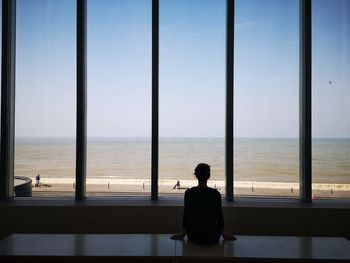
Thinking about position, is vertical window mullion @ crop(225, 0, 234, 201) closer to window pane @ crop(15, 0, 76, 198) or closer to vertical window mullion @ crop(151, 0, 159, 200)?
vertical window mullion @ crop(151, 0, 159, 200)

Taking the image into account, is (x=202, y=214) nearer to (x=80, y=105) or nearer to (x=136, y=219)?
(x=136, y=219)

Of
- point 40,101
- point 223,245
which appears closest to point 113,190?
point 40,101

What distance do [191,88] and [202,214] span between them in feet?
6.09

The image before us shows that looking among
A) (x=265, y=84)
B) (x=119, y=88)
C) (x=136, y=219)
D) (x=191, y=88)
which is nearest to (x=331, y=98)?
(x=265, y=84)

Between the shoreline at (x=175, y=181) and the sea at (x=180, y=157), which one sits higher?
the sea at (x=180, y=157)

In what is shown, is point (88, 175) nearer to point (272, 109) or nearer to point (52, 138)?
point (52, 138)

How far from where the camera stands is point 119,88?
3.84 metres

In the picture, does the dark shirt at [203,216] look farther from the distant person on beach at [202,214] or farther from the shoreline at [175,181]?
the shoreline at [175,181]

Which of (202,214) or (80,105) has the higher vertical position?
(80,105)

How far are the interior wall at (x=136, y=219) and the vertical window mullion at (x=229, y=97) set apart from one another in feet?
1.33

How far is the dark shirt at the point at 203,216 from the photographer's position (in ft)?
7.57

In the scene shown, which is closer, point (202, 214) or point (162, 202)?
point (202, 214)

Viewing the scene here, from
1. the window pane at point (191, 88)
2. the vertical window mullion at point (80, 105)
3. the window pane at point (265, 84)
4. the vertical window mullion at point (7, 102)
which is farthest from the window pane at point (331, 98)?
the vertical window mullion at point (7, 102)

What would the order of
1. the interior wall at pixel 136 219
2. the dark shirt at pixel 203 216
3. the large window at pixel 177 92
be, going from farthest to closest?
the large window at pixel 177 92 → the interior wall at pixel 136 219 → the dark shirt at pixel 203 216
